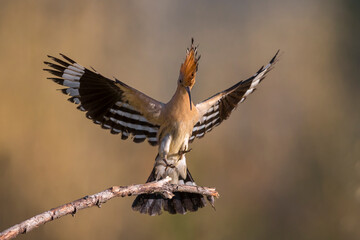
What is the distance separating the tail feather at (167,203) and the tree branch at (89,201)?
0.28m

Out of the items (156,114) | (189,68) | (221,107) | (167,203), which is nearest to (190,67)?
(189,68)

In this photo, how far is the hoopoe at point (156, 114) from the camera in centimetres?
219

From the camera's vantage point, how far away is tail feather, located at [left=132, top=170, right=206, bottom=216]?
7.84 feet

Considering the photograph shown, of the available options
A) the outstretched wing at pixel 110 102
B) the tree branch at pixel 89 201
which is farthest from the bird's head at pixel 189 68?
the tree branch at pixel 89 201

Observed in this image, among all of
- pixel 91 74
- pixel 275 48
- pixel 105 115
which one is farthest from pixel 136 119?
pixel 275 48

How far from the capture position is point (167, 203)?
2434 mm

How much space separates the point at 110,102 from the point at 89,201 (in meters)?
0.76

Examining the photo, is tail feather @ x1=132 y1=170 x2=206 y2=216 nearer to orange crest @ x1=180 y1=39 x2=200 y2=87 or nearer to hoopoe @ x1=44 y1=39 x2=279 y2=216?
hoopoe @ x1=44 y1=39 x2=279 y2=216

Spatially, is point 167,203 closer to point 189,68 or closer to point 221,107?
point 221,107

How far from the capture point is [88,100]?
7.31 ft

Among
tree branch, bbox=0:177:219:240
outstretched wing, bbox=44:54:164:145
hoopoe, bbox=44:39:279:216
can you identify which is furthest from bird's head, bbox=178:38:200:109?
tree branch, bbox=0:177:219:240

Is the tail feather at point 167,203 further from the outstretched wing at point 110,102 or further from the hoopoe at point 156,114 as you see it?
the outstretched wing at point 110,102

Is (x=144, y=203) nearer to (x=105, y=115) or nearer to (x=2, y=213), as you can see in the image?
(x=105, y=115)

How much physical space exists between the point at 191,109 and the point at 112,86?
1.36 ft
